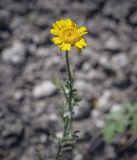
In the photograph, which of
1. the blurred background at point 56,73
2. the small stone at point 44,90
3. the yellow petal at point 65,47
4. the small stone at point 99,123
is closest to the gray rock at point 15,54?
the blurred background at point 56,73

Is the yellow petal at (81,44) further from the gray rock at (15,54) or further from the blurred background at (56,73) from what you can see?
the gray rock at (15,54)

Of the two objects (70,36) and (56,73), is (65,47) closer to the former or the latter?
(70,36)

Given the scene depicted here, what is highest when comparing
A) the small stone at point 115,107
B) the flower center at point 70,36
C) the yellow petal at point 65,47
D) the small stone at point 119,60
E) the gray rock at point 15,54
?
the gray rock at point 15,54

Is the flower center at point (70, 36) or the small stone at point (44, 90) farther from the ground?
the small stone at point (44, 90)

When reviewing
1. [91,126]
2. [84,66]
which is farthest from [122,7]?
[91,126]

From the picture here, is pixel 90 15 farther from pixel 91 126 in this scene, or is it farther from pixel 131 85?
pixel 91 126

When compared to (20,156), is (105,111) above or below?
above

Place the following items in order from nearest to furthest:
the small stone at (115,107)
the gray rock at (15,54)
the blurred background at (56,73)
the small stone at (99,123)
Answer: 1. the blurred background at (56,73)
2. the small stone at (99,123)
3. the small stone at (115,107)
4. the gray rock at (15,54)
